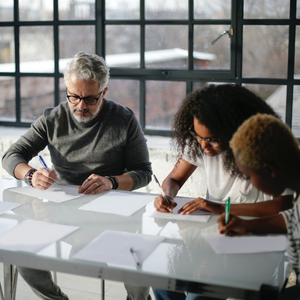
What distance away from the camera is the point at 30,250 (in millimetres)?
1159

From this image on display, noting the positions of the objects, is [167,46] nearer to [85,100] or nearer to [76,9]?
[76,9]

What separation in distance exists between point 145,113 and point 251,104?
4.90 ft

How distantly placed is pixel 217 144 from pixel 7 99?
7.44 feet

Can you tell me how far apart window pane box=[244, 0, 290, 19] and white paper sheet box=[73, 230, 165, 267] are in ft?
6.20

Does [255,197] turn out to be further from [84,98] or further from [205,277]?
[84,98]

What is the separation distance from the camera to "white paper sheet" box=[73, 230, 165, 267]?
3.61 feet

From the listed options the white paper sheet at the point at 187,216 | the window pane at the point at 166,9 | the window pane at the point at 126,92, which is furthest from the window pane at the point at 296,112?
the white paper sheet at the point at 187,216

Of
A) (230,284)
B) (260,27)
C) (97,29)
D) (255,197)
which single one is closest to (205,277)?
(230,284)

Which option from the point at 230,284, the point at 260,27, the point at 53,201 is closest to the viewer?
the point at 230,284

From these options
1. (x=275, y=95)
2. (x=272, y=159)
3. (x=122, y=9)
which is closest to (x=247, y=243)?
(x=272, y=159)

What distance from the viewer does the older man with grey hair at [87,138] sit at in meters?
1.97

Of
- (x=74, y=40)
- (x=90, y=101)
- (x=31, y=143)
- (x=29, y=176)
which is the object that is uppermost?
(x=74, y=40)

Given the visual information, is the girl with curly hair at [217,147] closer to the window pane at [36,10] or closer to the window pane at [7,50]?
the window pane at [36,10]

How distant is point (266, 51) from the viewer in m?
2.66
